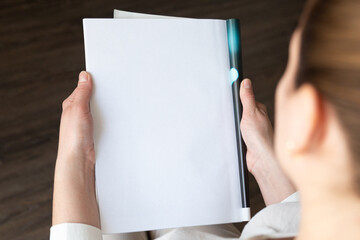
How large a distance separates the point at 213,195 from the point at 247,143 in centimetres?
11

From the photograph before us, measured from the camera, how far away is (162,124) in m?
0.64

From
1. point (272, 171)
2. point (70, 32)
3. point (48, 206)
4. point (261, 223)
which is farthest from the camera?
point (70, 32)

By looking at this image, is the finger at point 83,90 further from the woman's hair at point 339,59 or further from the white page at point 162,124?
the woman's hair at point 339,59

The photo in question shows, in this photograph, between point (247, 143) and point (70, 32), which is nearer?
point (247, 143)

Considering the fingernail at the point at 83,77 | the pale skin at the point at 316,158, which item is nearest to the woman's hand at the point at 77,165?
the fingernail at the point at 83,77

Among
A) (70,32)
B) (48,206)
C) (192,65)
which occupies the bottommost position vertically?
(48,206)

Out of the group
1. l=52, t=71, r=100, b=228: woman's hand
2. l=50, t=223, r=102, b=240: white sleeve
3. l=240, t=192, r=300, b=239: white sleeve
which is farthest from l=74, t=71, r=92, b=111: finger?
l=240, t=192, r=300, b=239: white sleeve

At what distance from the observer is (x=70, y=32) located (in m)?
1.06

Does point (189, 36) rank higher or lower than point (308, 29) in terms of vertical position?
higher

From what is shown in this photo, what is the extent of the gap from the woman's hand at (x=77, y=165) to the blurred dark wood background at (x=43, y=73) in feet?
1.26

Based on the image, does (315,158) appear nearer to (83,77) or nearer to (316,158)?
(316,158)

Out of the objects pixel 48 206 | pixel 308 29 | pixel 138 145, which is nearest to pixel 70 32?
pixel 48 206

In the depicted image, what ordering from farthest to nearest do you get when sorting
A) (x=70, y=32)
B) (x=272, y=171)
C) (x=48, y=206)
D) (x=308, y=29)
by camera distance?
(x=70, y=32), (x=48, y=206), (x=272, y=171), (x=308, y=29)

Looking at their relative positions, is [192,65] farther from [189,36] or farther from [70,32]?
[70,32]
